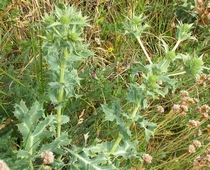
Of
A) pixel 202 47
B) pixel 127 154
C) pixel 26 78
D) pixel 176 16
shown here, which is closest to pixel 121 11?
pixel 176 16

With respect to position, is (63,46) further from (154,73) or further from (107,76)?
(107,76)

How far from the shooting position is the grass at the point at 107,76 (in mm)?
2275

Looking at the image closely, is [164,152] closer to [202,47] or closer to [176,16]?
[202,47]

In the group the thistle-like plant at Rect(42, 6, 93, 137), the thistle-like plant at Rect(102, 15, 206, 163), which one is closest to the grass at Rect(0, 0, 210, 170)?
the thistle-like plant at Rect(42, 6, 93, 137)

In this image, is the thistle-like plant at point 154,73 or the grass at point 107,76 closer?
the thistle-like plant at point 154,73

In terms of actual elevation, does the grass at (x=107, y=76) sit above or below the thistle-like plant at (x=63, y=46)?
below

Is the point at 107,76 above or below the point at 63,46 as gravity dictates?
below

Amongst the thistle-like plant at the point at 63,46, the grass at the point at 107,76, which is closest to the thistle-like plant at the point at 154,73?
the thistle-like plant at the point at 63,46

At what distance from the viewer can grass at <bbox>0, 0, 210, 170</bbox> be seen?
7.47 feet

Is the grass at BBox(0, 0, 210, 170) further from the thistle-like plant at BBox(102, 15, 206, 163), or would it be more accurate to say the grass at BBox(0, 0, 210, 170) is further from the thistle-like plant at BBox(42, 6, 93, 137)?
the thistle-like plant at BBox(102, 15, 206, 163)

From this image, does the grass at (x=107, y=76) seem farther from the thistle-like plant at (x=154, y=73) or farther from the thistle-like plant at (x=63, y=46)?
the thistle-like plant at (x=154, y=73)

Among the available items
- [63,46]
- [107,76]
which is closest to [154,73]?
[63,46]

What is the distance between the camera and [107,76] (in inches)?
108

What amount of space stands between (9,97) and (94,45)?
0.92 meters
